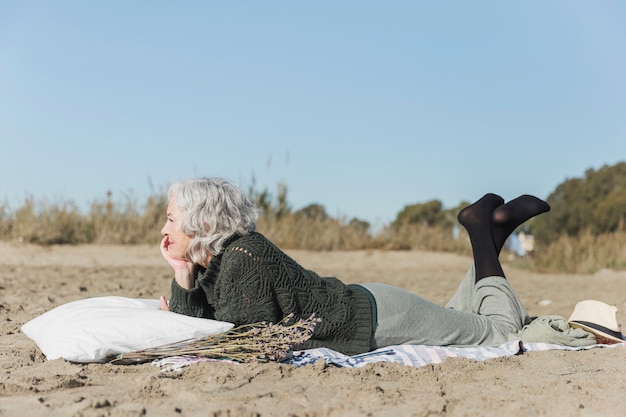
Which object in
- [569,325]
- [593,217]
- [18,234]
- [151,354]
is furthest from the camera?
[593,217]

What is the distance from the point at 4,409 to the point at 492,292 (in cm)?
318

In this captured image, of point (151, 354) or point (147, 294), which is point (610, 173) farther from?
point (151, 354)

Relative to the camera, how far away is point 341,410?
286cm

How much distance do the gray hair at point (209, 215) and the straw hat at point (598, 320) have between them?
2.41 metres

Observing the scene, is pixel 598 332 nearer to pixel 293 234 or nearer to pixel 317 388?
pixel 317 388

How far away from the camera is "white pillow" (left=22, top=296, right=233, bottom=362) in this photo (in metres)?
3.62

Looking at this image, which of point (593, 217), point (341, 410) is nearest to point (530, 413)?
point (341, 410)

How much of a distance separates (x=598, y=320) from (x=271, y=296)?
2.37 meters

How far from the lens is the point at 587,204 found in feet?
107

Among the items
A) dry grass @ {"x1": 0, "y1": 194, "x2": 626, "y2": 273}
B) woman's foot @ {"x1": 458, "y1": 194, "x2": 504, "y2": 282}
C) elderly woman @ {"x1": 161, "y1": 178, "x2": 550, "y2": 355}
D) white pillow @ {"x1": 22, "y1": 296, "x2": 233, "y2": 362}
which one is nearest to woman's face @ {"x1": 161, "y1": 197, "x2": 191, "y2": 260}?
elderly woman @ {"x1": 161, "y1": 178, "x2": 550, "y2": 355}

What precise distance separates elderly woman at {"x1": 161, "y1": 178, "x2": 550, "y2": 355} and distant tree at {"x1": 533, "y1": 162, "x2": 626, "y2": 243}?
84.5ft

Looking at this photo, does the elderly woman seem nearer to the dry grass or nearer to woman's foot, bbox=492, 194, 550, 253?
woman's foot, bbox=492, 194, 550, 253

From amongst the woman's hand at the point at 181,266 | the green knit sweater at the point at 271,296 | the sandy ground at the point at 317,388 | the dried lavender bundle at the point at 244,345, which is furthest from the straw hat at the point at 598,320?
the woman's hand at the point at 181,266

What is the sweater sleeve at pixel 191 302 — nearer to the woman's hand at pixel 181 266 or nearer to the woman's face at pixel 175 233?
the woman's hand at pixel 181 266
